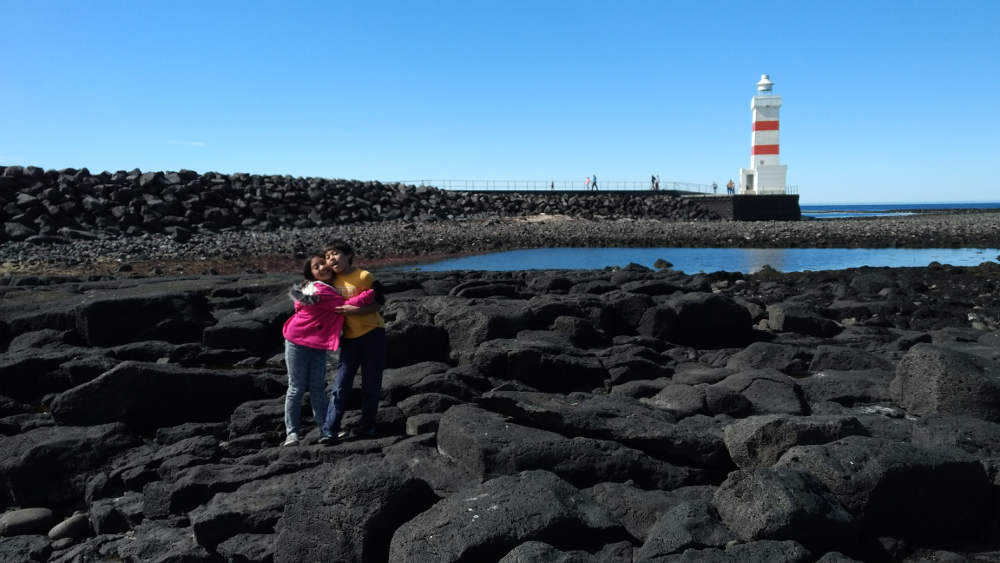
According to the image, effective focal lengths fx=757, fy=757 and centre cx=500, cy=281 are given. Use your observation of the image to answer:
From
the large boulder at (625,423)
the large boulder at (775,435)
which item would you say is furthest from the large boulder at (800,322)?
the large boulder at (775,435)

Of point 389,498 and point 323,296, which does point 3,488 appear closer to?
point 323,296

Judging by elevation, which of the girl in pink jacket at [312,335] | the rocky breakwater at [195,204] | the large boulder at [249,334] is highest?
the rocky breakwater at [195,204]

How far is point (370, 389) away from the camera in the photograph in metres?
7.12

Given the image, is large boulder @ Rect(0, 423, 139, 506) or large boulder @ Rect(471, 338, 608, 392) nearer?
large boulder @ Rect(0, 423, 139, 506)

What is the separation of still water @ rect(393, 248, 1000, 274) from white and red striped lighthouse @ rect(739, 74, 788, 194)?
1906 cm

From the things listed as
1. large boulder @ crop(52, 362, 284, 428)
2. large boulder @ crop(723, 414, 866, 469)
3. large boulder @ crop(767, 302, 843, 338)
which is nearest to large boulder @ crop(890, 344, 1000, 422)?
large boulder @ crop(723, 414, 866, 469)

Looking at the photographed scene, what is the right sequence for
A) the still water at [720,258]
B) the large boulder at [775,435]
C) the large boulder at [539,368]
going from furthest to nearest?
the still water at [720,258] < the large boulder at [539,368] < the large boulder at [775,435]

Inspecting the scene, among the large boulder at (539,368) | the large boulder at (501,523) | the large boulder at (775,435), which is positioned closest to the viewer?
the large boulder at (501,523)

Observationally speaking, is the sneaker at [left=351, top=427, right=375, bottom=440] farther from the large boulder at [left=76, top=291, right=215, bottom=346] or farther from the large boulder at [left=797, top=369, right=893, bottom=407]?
the large boulder at [left=76, top=291, right=215, bottom=346]

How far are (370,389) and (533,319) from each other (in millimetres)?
4451

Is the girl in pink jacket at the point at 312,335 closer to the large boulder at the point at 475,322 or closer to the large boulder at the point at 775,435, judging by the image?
the large boulder at the point at 475,322

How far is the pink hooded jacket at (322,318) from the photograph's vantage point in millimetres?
6879

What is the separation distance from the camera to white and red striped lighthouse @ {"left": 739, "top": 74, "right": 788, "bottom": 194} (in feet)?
194

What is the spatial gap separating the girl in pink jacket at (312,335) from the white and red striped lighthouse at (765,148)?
5783 centimetres
